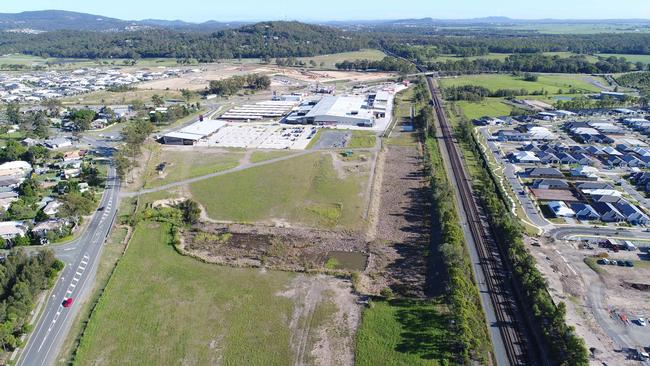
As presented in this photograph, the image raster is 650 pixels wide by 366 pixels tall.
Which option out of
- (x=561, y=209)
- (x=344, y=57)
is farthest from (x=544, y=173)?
(x=344, y=57)

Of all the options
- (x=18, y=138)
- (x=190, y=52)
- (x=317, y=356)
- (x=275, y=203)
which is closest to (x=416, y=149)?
(x=275, y=203)

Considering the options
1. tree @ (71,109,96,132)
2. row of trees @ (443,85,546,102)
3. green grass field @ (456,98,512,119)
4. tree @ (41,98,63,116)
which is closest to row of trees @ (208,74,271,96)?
tree @ (71,109,96,132)

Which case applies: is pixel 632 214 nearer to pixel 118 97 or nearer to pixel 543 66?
pixel 543 66

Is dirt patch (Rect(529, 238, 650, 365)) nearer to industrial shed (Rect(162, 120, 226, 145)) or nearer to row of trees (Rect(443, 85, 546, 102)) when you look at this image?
industrial shed (Rect(162, 120, 226, 145))

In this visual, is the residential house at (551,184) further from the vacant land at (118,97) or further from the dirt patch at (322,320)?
the vacant land at (118,97)

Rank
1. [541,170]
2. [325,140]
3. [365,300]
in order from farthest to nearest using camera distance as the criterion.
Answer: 1. [325,140]
2. [541,170]
3. [365,300]

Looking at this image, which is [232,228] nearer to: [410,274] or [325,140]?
[410,274]
